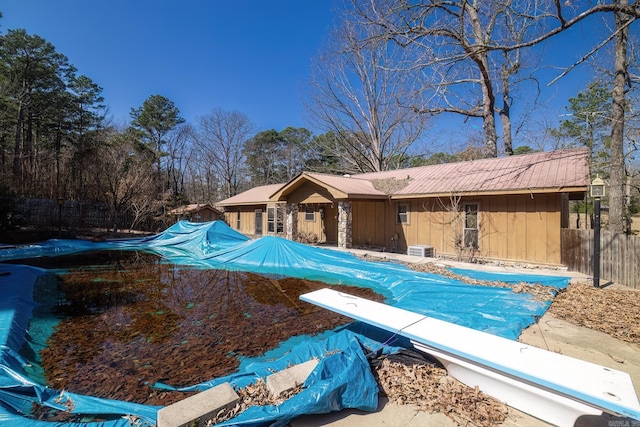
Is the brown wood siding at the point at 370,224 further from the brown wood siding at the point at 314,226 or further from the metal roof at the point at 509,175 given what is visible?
the brown wood siding at the point at 314,226

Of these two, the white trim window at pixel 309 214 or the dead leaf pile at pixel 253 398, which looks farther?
the white trim window at pixel 309 214

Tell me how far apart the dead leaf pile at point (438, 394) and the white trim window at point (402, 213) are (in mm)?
9470

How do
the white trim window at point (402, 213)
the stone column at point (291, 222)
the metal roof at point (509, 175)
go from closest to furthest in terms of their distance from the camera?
the metal roof at point (509, 175)
the white trim window at point (402, 213)
the stone column at point (291, 222)

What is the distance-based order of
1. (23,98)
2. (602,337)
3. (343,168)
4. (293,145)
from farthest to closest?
(293,145) < (343,168) < (23,98) < (602,337)

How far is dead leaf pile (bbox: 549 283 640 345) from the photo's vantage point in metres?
4.52

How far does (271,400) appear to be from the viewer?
2738mm

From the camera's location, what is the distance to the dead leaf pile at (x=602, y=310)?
14.8 feet

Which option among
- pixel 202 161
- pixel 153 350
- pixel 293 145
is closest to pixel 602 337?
pixel 153 350

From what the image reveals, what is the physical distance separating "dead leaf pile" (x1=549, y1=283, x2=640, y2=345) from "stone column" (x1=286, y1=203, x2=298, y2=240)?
451 inches

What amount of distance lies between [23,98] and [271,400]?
99.9 feet

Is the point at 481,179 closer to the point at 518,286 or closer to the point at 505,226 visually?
the point at 505,226

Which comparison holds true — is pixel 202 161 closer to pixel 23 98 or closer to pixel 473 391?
pixel 23 98

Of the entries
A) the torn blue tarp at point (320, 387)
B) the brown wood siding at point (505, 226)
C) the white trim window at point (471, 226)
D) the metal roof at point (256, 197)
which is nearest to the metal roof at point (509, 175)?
the brown wood siding at point (505, 226)

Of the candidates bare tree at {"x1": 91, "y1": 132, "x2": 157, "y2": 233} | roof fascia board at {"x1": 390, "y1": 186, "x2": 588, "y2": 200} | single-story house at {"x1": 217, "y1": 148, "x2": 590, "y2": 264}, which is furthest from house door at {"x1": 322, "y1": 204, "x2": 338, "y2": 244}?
bare tree at {"x1": 91, "y1": 132, "x2": 157, "y2": 233}
